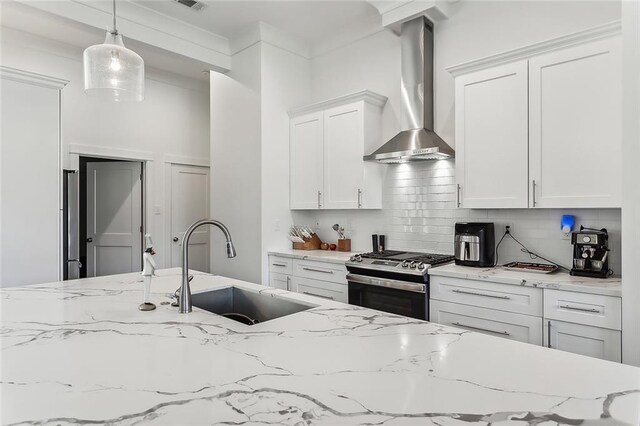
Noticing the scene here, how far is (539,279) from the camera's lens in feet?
7.68

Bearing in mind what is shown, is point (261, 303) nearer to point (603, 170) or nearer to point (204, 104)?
point (603, 170)

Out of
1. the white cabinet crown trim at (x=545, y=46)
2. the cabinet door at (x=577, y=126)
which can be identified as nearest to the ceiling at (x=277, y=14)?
the white cabinet crown trim at (x=545, y=46)

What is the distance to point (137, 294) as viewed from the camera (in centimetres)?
199

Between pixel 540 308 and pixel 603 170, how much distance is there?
35.9 inches

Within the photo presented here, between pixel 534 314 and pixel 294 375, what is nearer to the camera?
pixel 294 375

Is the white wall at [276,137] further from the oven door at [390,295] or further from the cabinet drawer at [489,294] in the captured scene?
the cabinet drawer at [489,294]

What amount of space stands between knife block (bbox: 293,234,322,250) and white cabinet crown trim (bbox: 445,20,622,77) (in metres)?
2.13

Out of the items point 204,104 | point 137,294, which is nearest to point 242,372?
point 137,294

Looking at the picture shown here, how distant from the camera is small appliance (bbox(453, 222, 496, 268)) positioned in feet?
9.30

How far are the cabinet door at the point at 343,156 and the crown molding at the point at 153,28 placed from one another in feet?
4.69

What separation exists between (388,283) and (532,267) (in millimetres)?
1006

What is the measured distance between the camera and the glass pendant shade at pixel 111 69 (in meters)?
2.09

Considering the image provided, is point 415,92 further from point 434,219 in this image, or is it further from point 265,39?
point 265,39

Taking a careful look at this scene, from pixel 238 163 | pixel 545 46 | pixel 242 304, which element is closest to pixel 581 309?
pixel 545 46
